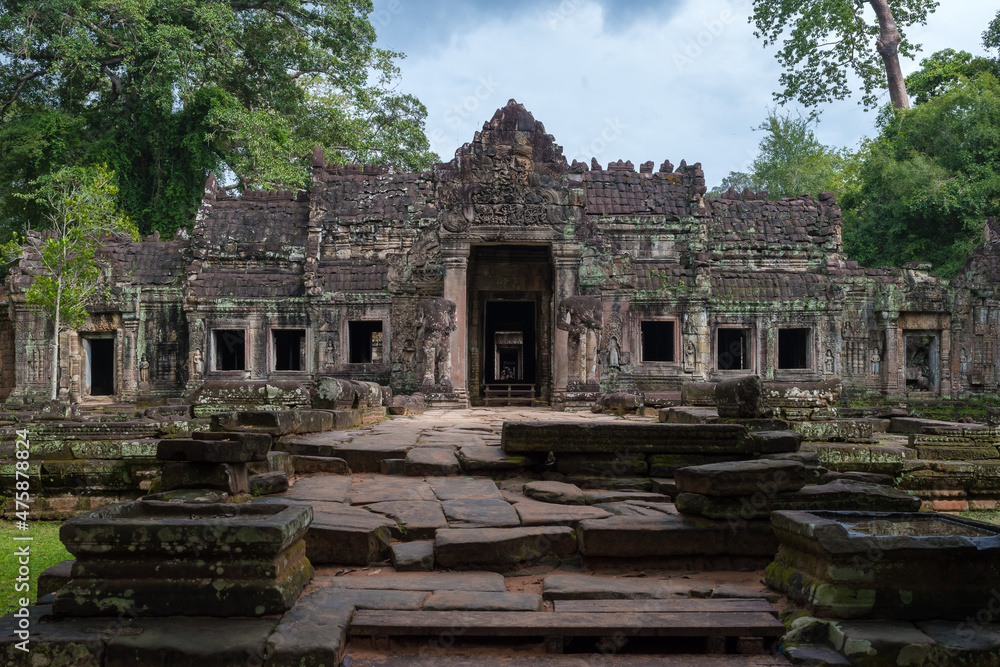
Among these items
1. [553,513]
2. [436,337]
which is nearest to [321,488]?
[553,513]

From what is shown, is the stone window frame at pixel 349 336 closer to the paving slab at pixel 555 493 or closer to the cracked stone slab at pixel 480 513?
the paving slab at pixel 555 493

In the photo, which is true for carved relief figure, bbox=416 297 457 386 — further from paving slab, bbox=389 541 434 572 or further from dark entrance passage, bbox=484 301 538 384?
paving slab, bbox=389 541 434 572

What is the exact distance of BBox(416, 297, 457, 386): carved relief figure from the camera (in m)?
13.8

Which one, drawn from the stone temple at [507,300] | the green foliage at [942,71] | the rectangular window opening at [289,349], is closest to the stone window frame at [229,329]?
the stone temple at [507,300]

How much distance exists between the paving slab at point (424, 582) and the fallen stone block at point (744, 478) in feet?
4.44

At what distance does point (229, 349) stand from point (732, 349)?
12.7 m

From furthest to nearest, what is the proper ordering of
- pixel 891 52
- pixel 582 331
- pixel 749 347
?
pixel 891 52 → pixel 749 347 → pixel 582 331

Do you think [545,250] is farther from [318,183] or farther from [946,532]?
[946,532]

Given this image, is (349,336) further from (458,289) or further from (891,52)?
(891,52)

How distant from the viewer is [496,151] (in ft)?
46.9

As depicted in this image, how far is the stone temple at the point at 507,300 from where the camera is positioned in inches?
651

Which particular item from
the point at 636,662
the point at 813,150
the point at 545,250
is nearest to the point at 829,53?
the point at 813,150

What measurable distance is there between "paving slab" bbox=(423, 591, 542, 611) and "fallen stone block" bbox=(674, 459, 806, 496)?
4.41 ft

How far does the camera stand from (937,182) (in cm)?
2289
